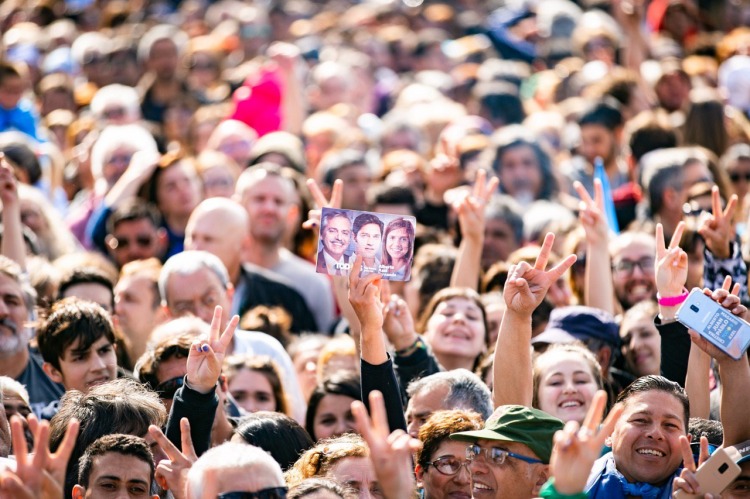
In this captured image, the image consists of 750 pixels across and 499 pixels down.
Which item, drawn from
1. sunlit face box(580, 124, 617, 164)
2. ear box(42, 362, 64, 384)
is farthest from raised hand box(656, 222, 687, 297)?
sunlit face box(580, 124, 617, 164)

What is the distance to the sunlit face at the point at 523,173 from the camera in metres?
10.6

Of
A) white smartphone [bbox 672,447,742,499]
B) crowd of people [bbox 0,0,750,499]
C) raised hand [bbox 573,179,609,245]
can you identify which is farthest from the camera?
raised hand [bbox 573,179,609,245]

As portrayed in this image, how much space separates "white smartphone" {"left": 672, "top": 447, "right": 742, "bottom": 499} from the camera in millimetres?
4785

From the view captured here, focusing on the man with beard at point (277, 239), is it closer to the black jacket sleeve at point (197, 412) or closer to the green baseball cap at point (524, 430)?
the black jacket sleeve at point (197, 412)

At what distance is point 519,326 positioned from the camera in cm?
574

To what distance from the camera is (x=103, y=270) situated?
7852mm

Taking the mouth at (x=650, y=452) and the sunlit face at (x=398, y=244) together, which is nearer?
the mouth at (x=650, y=452)

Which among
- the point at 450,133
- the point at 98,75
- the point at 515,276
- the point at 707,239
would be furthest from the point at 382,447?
the point at 98,75

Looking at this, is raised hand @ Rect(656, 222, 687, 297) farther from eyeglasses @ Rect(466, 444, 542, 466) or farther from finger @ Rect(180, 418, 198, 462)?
finger @ Rect(180, 418, 198, 462)

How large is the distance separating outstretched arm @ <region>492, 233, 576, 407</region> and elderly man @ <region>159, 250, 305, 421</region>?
1.80 metres

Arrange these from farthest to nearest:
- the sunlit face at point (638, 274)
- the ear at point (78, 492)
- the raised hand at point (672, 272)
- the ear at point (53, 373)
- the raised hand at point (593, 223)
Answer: the sunlit face at point (638, 274) → the raised hand at point (593, 223) → the ear at point (53, 373) → the raised hand at point (672, 272) → the ear at point (78, 492)

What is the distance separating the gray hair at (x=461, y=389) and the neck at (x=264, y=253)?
10.5ft

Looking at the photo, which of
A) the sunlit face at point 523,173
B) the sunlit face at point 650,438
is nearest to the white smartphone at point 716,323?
the sunlit face at point 650,438

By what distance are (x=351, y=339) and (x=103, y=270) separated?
5.03ft
